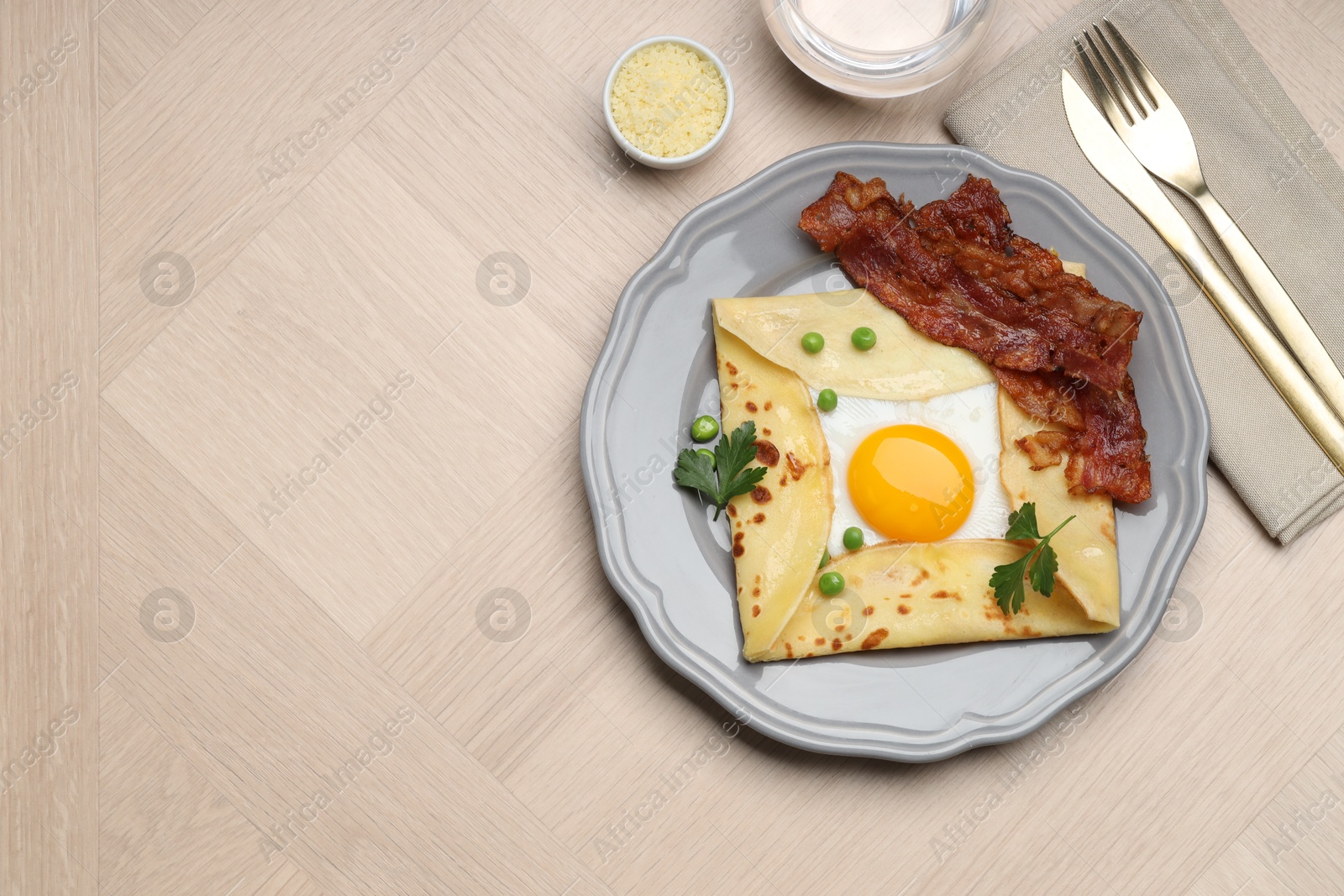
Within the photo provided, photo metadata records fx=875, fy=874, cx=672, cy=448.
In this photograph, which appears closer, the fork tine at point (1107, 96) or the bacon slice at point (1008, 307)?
the bacon slice at point (1008, 307)

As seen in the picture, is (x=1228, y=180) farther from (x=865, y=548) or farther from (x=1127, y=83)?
(x=865, y=548)

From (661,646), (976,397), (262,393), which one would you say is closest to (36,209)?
(262,393)

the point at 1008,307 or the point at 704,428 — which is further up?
the point at 1008,307

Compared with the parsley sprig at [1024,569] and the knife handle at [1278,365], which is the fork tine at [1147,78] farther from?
the parsley sprig at [1024,569]

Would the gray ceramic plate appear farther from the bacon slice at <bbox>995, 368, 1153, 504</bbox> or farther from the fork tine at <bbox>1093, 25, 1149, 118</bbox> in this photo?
the fork tine at <bbox>1093, 25, 1149, 118</bbox>

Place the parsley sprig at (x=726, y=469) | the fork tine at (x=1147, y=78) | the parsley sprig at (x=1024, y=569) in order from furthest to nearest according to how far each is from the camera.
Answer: the fork tine at (x=1147, y=78) < the parsley sprig at (x=726, y=469) < the parsley sprig at (x=1024, y=569)

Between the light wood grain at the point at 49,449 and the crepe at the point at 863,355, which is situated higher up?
the crepe at the point at 863,355

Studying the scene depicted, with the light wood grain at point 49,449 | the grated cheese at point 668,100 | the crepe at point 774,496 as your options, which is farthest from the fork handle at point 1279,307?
the light wood grain at point 49,449

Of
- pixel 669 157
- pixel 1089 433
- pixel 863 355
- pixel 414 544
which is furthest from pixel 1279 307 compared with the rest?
pixel 414 544

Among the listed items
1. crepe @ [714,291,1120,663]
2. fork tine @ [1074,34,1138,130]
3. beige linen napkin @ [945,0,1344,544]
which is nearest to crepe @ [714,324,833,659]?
crepe @ [714,291,1120,663]
